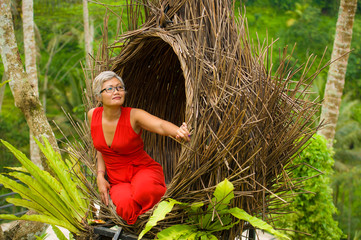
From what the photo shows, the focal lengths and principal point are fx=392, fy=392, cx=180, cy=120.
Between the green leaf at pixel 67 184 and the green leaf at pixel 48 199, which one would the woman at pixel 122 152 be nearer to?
the green leaf at pixel 67 184

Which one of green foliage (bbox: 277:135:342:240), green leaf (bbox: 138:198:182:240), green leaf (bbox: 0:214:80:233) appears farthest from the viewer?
green foliage (bbox: 277:135:342:240)

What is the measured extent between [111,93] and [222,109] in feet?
2.73

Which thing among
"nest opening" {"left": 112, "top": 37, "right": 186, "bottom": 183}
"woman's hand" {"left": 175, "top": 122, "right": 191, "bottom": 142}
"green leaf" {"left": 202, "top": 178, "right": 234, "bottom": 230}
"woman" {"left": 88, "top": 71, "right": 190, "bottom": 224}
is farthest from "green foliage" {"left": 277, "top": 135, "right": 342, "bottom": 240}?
"woman's hand" {"left": 175, "top": 122, "right": 191, "bottom": 142}

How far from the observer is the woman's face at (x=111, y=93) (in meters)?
2.62

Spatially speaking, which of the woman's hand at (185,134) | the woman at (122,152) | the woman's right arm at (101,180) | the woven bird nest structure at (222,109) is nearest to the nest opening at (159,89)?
the woven bird nest structure at (222,109)

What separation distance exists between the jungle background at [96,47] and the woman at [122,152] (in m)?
9.18

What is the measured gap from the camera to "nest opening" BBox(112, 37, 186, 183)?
10.6ft

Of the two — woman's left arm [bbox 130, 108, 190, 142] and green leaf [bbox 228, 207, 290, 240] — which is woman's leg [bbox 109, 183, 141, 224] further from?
green leaf [bbox 228, 207, 290, 240]

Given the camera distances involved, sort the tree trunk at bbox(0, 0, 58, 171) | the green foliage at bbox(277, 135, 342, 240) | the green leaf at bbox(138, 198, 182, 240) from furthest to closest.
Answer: the green foliage at bbox(277, 135, 342, 240) → the tree trunk at bbox(0, 0, 58, 171) → the green leaf at bbox(138, 198, 182, 240)

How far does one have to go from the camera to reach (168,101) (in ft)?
12.2

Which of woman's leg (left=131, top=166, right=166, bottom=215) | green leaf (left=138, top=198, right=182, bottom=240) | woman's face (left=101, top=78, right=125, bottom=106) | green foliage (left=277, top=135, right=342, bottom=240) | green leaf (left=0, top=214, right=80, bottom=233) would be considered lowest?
green foliage (left=277, top=135, right=342, bottom=240)

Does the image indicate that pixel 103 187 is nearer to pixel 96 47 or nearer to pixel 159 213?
pixel 159 213

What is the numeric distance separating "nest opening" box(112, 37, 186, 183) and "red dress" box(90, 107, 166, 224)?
1.67 feet

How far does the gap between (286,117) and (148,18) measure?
1.15 m
